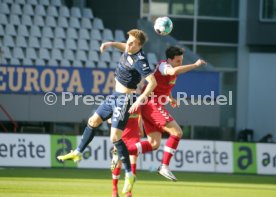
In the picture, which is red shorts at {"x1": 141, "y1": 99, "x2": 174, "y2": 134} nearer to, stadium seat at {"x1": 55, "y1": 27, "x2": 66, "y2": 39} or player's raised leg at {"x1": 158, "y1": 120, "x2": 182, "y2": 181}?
player's raised leg at {"x1": 158, "y1": 120, "x2": 182, "y2": 181}

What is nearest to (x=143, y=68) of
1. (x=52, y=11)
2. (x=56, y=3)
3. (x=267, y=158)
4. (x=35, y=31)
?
(x=267, y=158)

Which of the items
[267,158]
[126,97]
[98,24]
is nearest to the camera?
[126,97]

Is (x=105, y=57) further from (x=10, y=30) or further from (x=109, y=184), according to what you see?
(x=109, y=184)

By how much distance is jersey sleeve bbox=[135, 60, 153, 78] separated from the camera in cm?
1159

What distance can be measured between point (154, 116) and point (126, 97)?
1280mm

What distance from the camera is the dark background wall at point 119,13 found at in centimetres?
2595

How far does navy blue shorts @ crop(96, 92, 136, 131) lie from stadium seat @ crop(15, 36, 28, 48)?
11.9 metres

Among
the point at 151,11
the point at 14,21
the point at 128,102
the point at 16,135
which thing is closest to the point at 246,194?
the point at 128,102

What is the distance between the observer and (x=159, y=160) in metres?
19.5

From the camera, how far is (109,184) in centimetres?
1536

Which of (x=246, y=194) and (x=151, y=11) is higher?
(x=151, y=11)

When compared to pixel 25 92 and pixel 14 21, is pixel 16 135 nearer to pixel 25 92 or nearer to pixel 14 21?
pixel 25 92

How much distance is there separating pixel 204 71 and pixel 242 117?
6855mm

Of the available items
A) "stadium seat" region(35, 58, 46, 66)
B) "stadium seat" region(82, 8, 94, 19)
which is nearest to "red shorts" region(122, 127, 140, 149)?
"stadium seat" region(35, 58, 46, 66)
